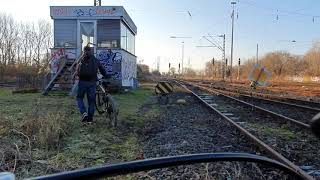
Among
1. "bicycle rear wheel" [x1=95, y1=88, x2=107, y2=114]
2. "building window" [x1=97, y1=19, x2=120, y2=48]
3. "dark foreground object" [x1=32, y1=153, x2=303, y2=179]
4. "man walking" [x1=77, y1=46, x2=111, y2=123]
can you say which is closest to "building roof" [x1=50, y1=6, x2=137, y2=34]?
"building window" [x1=97, y1=19, x2=120, y2=48]

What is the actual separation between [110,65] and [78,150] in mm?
16435

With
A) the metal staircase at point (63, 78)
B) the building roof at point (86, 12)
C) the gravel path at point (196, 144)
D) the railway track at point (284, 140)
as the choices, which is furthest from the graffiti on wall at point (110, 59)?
the gravel path at point (196, 144)

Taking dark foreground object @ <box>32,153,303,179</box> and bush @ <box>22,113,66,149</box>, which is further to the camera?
bush @ <box>22,113,66,149</box>

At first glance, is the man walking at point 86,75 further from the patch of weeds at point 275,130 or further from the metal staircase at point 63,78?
the metal staircase at point 63,78

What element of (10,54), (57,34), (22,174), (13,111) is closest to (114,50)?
(57,34)

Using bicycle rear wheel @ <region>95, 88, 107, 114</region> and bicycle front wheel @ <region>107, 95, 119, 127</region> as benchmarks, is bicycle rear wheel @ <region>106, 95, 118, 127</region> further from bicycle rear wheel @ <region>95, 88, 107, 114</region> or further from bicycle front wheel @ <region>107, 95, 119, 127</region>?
bicycle rear wheel @ <region>95, 88, 107, 114</region>

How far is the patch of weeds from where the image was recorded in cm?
1072

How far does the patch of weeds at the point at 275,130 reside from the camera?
35.2ft

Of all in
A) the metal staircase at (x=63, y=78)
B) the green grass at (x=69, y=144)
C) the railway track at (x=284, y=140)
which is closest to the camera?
the green grass at (x=69, y=144)

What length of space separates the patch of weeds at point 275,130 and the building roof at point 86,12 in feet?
44.2

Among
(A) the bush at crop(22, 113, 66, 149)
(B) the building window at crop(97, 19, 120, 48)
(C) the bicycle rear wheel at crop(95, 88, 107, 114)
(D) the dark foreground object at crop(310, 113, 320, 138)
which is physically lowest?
(A) the bush at crop(22, 113, 66, 149)

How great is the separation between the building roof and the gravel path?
1106 cm

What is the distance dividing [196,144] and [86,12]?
16.8m

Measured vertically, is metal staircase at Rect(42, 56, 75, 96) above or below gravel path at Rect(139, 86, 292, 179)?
above
